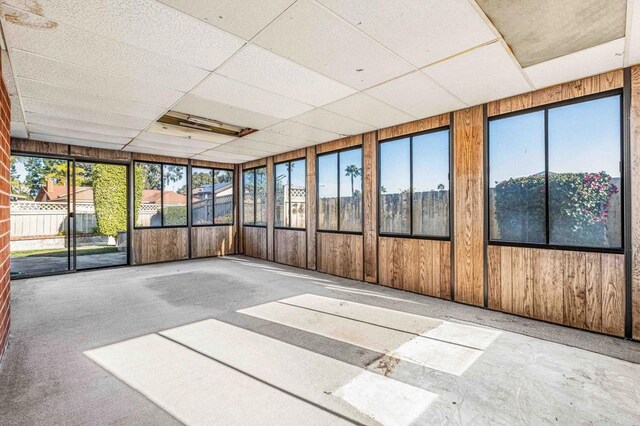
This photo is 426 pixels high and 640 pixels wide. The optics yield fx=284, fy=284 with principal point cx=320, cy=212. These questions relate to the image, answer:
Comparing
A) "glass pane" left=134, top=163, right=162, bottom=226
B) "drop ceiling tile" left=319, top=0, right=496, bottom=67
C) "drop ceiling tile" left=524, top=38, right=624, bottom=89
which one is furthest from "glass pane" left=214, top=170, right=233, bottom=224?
"drop ceiling tile" left=524, top=38, right=624, bottom=89

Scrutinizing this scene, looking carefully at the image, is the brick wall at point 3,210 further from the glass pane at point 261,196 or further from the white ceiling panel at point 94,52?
the glass pane at point 261,196

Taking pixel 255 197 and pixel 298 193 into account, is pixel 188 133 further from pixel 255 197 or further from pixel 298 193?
pixel 255 197

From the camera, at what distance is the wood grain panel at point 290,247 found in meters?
6.63

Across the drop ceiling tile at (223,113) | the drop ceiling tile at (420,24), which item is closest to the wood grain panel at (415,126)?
the drop ceiling tile at (420,24)

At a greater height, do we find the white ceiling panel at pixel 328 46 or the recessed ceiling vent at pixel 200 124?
the recessed ceiling vent at pixel 200 124

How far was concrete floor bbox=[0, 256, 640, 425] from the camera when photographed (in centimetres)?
182

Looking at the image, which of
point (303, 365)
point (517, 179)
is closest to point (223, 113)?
point (303, 365)

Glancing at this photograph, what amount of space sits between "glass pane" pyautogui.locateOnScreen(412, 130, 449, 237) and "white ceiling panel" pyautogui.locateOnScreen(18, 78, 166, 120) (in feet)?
12.8

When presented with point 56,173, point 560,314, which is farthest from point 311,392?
point 56,173

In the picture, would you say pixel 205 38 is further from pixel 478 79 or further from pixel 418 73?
pixel 478 79

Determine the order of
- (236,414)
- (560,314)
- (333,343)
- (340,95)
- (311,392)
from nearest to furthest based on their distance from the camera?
(236,414) < (311,392) < (333,343) < (560,314) < (340,95)

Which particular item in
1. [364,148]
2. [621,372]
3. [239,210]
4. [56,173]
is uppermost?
[56,173]

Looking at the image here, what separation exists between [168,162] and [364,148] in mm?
5264

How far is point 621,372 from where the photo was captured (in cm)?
226
